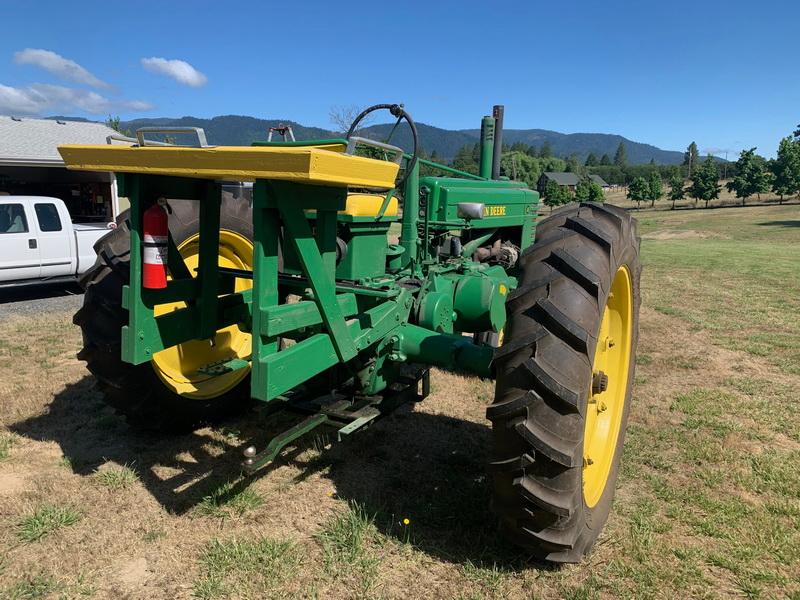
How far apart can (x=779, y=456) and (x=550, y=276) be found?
A: 8.50 ft

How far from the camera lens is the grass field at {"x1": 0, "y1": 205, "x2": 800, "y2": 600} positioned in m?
2.53

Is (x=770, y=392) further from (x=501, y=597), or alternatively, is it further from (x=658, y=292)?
(x=658, y=292)

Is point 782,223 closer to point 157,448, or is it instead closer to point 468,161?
point 157,448

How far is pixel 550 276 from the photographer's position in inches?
92.4

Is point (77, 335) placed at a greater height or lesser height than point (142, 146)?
lesser

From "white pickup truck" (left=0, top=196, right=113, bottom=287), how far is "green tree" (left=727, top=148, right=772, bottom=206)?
54.9 m

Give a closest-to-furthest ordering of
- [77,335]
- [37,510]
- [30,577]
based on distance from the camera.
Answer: [30,577] → [37,510] → [77,335]

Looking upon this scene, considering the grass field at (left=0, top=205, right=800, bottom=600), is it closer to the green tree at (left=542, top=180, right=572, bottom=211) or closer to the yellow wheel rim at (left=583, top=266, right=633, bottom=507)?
the yellow wheel rim at (left=583, top=266, right=633, bottom=507)

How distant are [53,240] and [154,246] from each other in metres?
8.77

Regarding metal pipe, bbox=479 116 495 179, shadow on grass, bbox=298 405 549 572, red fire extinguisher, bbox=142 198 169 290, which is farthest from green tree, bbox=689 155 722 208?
red fire extinguisher, bbox=142 198 169 290

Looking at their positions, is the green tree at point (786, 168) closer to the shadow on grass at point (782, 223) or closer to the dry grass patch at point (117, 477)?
the shadow on grass at point (782, 223)

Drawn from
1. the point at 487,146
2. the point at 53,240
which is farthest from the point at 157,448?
the point at 53,240

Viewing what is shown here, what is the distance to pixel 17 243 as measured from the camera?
9.40 meters

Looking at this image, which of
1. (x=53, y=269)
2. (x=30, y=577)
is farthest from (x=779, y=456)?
(x=53, y=269)
